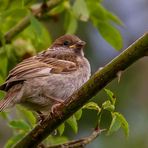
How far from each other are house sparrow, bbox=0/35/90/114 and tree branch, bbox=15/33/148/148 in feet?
2.16

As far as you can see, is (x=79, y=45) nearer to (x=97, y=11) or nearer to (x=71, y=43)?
(x=71, y=43)

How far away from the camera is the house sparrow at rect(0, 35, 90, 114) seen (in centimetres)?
470

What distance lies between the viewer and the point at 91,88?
3393mm

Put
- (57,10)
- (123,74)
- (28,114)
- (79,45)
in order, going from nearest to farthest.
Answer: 1. (28,114)
2. (57,10)
3. (79,45)
4. (123,74)

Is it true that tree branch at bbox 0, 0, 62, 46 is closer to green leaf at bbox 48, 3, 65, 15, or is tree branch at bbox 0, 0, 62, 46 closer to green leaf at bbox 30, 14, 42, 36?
green leaf at bbox 48, 3, 65, 15

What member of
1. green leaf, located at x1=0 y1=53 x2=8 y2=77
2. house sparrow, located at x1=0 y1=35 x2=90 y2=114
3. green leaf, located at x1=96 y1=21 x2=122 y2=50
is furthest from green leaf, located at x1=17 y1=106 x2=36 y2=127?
green leaf, located at x1=96 y1=21 x2=122 y2=50

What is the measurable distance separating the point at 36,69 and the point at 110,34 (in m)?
0.66

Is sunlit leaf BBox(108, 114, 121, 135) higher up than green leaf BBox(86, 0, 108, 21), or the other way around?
green leaf BBox(86, 0, 108, 21)

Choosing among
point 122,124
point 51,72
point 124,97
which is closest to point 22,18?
point 51,72

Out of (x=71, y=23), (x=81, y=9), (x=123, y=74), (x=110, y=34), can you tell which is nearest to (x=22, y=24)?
(x=71, y=23)

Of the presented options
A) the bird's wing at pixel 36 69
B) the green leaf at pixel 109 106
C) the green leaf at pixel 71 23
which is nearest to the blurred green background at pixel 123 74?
the green leaf at pixel 71 23

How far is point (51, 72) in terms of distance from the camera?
512 cm

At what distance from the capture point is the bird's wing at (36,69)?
4715mm

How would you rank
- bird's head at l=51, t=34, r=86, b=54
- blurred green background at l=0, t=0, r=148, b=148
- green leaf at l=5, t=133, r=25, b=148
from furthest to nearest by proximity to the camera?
bird's head at l=51, t=34, r=86, b=54
blurred green background at l=0, t=0, r=148, b=148
green leaf at l=5, t=133, r=25, b=148
